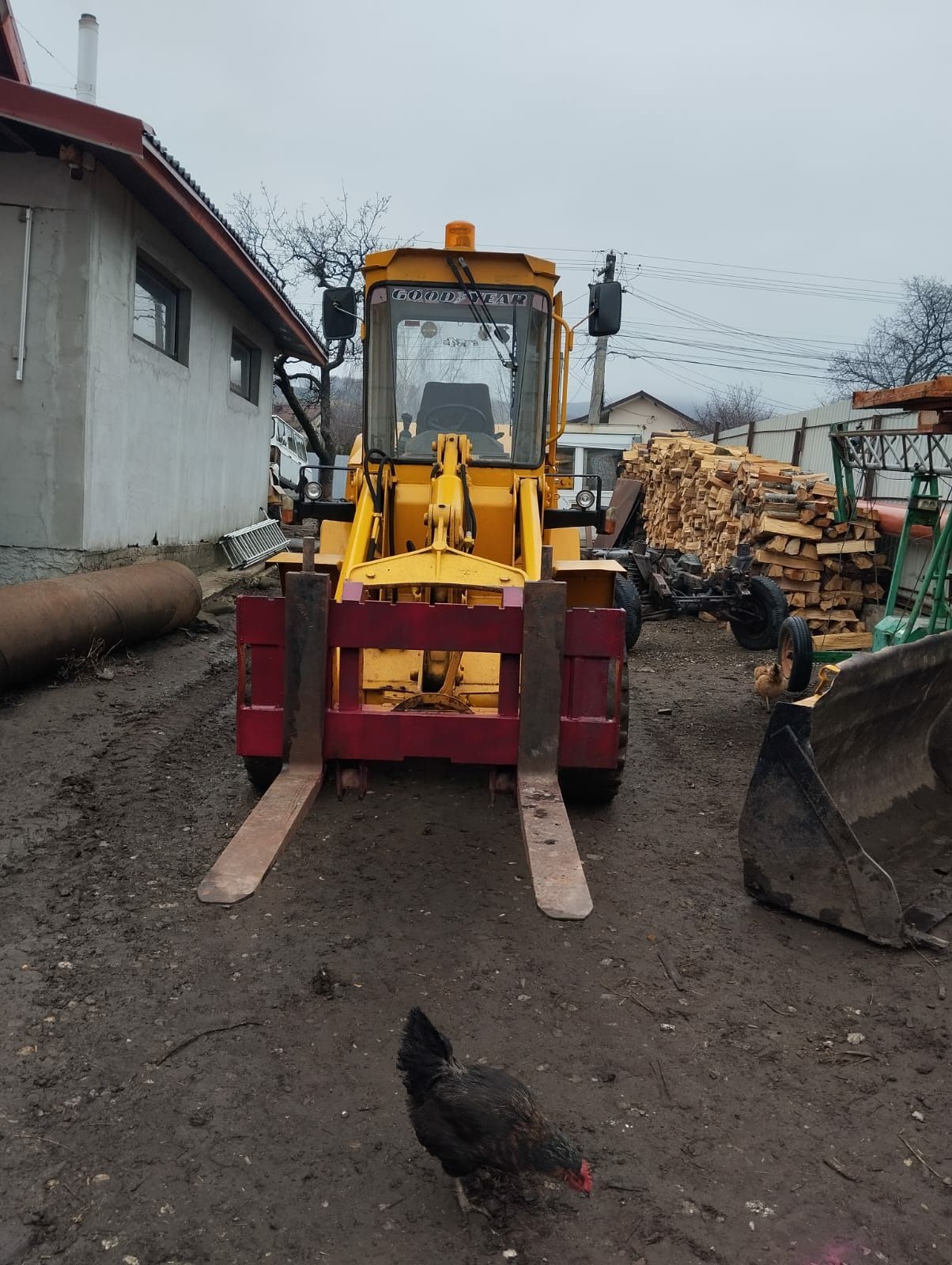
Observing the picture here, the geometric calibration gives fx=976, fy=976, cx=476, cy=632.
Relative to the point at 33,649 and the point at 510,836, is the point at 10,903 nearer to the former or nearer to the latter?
the point at 510,836

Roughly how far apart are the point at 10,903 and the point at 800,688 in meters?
6.44

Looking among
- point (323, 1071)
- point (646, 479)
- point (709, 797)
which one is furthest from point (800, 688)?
point (646, 479)

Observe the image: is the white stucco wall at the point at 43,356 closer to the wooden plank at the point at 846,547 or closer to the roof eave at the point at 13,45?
the roof eave at the point at 13,45

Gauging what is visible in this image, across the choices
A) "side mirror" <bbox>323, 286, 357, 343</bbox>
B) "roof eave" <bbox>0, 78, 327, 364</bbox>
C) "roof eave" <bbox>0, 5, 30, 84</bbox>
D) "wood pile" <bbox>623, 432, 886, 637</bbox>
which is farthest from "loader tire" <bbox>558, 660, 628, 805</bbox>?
"roof eave" <bbox>0, 5, 30, 84</bbox>

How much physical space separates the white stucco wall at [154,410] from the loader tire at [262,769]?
194 inches

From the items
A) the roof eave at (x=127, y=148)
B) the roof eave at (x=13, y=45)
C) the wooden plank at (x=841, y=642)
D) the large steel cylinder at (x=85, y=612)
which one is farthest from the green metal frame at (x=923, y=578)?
the roof eave at (x=13, y=45)

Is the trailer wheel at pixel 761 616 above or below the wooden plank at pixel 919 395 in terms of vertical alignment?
below

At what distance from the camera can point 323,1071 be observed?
2.82 meters

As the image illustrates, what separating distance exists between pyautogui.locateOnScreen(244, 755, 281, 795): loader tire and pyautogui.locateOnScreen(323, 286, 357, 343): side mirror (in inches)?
107

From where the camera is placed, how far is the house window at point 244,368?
1485 centimetres

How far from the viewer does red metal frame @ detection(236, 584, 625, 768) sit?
4328 mm

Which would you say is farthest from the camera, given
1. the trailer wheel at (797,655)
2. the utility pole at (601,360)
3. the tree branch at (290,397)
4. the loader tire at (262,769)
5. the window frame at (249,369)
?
the utility pole at (601,360)

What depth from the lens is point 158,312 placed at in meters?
11.1

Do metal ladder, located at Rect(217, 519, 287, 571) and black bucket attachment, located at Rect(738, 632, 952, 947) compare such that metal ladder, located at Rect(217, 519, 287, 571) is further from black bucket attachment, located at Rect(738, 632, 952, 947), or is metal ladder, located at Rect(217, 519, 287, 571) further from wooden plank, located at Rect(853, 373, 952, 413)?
black bucket attachment, located at Rect(738, 632, 952, 947)
